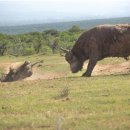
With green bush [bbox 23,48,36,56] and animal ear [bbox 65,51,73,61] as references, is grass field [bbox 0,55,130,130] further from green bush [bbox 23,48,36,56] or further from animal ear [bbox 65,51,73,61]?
green bush [bbox 23,48,36,56]

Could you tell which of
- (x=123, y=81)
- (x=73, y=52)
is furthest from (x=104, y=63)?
(x=123, y=81)

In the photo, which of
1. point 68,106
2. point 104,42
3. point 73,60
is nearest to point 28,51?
point 73,60

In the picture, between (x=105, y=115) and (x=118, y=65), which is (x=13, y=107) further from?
(x=118, y=65)

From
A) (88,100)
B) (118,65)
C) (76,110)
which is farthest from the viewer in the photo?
(118,65)

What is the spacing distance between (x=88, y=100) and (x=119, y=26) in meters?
9.92

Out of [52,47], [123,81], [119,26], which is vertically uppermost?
[119,26]

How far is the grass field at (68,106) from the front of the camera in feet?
39.2

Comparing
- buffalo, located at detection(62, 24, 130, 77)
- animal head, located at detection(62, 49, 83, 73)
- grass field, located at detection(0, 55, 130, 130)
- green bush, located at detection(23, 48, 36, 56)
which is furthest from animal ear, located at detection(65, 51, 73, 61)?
green bush, located at detection(23, 48, 36, 56)

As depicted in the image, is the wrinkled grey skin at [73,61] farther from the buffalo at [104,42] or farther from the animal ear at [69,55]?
the buffalo at [104,42]

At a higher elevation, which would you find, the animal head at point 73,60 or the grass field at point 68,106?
the grass field at point 68,106

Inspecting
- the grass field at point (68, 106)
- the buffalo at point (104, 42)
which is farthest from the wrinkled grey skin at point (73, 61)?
the grass field at point (68, 106)

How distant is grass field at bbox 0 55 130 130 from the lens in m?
11.9

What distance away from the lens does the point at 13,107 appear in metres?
14.3

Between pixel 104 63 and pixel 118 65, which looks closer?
pixel 118 65
